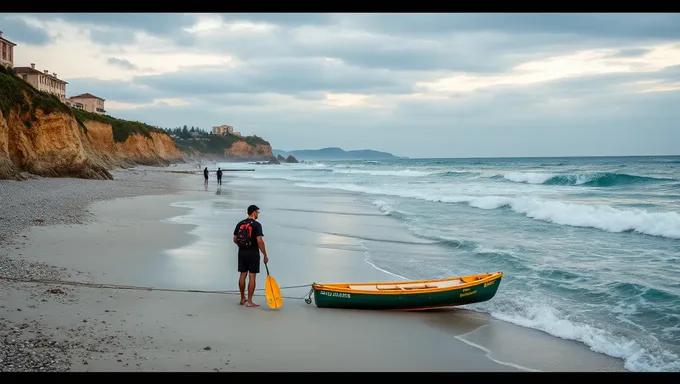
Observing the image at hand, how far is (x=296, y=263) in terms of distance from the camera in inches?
460

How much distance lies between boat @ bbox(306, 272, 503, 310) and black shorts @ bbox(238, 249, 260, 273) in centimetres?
95

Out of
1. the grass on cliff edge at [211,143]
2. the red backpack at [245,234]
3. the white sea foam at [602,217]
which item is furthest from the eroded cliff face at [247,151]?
the red backpack at [245,234]

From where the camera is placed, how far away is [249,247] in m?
7.93

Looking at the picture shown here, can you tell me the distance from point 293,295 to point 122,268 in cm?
343

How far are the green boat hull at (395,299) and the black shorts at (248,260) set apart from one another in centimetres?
99

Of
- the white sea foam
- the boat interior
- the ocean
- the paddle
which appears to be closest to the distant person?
the paddle

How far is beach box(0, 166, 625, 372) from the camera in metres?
5.54

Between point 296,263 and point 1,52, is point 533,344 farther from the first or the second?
point 1,52

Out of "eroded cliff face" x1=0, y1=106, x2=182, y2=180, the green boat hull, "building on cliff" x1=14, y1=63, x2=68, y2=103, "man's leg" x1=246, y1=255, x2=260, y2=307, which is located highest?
"building on cliff" x1=14, y1=63, x2=68, y2=103

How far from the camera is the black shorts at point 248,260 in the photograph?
313 inches

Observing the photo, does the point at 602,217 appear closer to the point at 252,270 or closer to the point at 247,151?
the point at 252,270

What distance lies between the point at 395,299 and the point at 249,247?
2339 millimetres

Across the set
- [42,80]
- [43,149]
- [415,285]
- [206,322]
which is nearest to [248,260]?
[206,322]

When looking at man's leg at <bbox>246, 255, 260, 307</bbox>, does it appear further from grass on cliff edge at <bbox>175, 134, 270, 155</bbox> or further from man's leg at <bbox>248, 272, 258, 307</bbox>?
grass on cliff edge at <bbox>175, 134, 270, 155</bbox>
